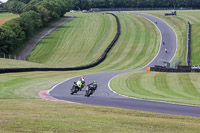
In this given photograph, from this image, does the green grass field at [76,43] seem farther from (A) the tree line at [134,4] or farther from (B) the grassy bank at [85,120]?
(A) the tree line at [134,4]

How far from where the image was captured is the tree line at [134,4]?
176875 mm

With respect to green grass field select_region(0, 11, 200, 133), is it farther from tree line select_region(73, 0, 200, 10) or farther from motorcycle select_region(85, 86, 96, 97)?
tree line select_region(73, 0, 200, 10)

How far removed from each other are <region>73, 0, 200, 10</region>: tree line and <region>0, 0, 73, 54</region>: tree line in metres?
50.2

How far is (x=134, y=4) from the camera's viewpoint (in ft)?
598

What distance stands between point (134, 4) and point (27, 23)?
312 feet

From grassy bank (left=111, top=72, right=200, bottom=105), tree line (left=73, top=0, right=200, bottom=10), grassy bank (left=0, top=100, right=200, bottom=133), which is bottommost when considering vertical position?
grassy bank (left=111, top=72, right=200, bottom=105)

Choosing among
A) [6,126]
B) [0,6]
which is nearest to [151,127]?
[6,126]

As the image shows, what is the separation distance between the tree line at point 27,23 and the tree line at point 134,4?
5024 centimetres

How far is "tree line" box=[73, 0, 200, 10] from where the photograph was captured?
580 ft

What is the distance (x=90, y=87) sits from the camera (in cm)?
2698

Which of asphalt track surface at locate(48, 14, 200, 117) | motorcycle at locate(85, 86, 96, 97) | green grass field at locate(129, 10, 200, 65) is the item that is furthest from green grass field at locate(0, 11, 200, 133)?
green grass field at locate(129, 10, 200, 65)

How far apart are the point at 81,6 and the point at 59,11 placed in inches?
2619

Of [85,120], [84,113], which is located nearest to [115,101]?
[84,113]

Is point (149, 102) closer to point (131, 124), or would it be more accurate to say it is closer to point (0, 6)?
point (131, 124)
